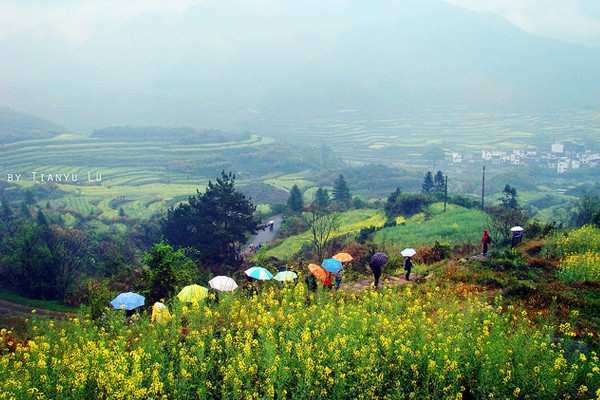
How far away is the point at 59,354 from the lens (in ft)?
27.9

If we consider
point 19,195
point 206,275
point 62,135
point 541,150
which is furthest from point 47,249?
point 541,150

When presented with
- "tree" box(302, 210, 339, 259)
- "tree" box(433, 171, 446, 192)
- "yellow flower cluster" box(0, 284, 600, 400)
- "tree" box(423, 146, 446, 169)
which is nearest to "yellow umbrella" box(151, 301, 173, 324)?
"yellow flower cluster" box(0, 284, 600, 400)

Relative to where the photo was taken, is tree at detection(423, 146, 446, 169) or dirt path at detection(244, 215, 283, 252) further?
tree at detection(423, 146, 446, 169)

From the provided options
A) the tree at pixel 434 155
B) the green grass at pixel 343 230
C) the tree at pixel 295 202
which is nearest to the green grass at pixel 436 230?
the green grass at pixel 343 230

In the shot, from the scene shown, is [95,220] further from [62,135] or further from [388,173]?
[62,135]

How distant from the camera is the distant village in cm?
12325

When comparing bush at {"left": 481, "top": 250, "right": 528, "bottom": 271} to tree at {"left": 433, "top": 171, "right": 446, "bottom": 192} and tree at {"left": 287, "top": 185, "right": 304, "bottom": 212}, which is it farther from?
tree at {"left": 433, "top": 171, "right": 446, "bottom": 192}

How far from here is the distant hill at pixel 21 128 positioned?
14562 centimetres

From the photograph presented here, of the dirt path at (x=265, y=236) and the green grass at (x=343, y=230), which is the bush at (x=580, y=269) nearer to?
the green grass at (x=343, y=230)

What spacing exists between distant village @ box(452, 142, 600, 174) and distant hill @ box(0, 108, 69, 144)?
5156 inches

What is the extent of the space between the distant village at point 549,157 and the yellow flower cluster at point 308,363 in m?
122

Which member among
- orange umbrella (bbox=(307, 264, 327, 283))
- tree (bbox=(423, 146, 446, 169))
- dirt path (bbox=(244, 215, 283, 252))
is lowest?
dirt path (bbox=(244, 215, 283, 252))

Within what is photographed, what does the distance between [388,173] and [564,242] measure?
286 feet

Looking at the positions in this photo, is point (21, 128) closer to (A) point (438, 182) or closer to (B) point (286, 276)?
(A) point (438, 182)
